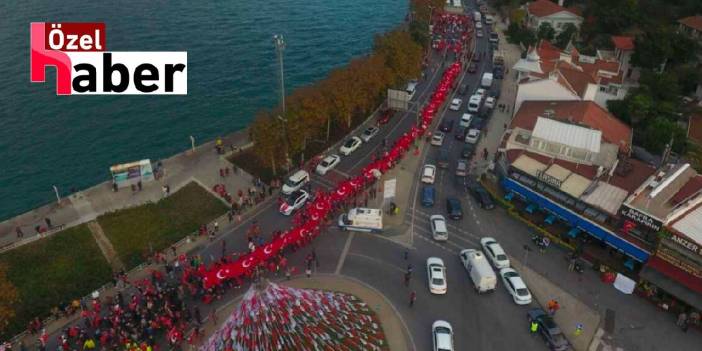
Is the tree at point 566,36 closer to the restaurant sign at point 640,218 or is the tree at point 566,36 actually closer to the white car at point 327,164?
the white car at point 327,164

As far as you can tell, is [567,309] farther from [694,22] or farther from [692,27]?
[694,22]

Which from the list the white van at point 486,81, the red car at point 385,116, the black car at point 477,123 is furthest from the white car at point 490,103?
the red car at point 385,116

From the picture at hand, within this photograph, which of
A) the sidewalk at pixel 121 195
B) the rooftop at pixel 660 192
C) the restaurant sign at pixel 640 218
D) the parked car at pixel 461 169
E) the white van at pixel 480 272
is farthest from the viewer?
the parked car at pixel 461 169

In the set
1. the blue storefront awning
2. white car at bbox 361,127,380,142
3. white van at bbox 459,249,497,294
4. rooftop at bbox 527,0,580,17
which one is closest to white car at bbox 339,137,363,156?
white car at bbox 361,127,380,142

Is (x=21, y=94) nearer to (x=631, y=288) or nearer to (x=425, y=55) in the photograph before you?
(x=425, y=55)

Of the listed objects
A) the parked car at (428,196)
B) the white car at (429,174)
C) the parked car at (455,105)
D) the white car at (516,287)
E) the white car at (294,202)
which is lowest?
the white car at (516,287)

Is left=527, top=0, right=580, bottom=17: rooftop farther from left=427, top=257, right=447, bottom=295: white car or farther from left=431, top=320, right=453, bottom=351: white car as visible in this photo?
left=431, top=320, right=453, bottom=351: white car

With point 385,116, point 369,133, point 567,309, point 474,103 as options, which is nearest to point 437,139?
point 369,133
